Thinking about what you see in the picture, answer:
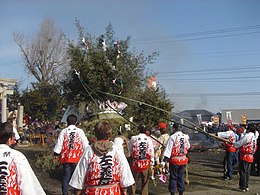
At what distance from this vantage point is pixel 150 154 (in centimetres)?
902

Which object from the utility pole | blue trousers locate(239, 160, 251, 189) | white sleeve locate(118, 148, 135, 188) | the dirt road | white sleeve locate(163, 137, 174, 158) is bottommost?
the dirt road

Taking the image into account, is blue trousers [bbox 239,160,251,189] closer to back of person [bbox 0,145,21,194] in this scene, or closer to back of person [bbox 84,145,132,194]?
back of person [bbox 84,145,132,194]

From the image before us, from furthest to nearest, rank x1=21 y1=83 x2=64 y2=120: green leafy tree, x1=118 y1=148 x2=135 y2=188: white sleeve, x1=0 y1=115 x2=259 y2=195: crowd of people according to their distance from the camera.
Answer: x1=21 y1=83 x2=64 y2=120: green leafy tree, x1=118 y1=148 x2=135 y2=188: white sleeve, x1=0 y1=115 x2=259 y2=195: crowd of people

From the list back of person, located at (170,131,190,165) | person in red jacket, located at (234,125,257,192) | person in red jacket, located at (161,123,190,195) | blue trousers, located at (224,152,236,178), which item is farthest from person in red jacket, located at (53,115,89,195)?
blue trousers, located at (224,152,236,178)

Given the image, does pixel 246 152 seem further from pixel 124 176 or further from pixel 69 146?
pixel 124 176

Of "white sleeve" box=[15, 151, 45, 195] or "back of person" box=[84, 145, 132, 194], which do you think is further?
"back of person" box=[84, 145, 132, 194]

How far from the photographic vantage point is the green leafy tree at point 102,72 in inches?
575

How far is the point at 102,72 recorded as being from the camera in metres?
14.6

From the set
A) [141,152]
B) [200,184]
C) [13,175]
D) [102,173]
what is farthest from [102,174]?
[200,184]

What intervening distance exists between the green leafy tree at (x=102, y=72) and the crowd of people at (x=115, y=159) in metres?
2.39

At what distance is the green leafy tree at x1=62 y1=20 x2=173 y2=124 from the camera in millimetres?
14594

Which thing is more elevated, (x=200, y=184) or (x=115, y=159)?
(x=115, y=159)

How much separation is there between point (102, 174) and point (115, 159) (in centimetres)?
26

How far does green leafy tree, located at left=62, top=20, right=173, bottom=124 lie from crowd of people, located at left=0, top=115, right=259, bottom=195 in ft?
7.83
